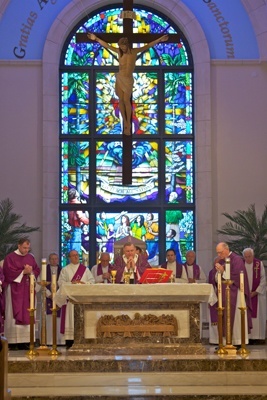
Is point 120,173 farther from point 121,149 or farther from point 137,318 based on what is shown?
point 137,318

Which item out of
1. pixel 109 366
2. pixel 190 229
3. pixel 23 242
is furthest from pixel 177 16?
pixel 109 366

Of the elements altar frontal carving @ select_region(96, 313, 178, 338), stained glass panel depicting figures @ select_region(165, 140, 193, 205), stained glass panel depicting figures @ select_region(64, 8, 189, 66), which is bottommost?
altar frontal carving @ select_region(96, 313, 178, 338)

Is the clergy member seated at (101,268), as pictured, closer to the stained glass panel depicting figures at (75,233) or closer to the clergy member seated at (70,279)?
the clergy member seated at (70,279)

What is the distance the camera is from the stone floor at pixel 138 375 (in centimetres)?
1066

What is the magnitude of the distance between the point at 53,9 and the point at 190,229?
507 cm

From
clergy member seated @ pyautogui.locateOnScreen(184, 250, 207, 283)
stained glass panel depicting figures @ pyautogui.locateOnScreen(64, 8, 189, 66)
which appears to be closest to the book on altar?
clergy member seated @ pyautogui.locateOnScreen(184, 250, 207, 283)

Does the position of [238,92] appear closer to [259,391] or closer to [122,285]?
[122,285]

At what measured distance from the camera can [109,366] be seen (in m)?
11.5

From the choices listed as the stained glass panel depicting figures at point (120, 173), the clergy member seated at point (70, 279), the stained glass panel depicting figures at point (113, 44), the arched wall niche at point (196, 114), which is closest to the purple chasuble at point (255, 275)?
the arched wall niche at point (196, 114)

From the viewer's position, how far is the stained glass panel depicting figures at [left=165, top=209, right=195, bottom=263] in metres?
18.2

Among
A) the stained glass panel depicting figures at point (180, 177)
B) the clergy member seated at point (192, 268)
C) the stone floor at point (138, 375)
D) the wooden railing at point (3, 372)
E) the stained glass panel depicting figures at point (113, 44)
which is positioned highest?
the stained glass panel depicting figures at point (113, 44)

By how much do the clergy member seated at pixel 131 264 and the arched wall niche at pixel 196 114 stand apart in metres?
4.24

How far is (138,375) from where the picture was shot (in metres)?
11.3

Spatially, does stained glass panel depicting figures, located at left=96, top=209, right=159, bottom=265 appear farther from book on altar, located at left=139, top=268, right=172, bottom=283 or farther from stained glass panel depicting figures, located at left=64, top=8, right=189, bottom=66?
book on altar, located at left=139, top=268, right=172, bottom=283
